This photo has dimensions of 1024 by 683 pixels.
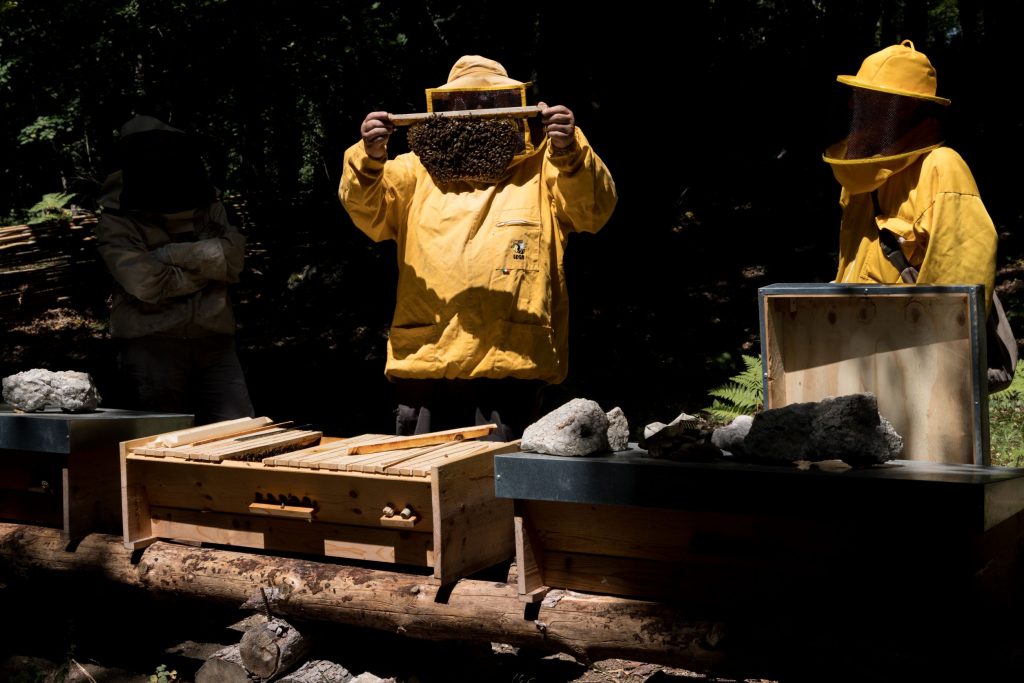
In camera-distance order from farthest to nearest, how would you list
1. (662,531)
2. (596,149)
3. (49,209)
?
(49,209) < (596,149) < (662,531)

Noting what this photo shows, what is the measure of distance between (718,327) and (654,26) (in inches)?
115

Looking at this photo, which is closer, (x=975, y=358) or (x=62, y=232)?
(x=975, y=358)

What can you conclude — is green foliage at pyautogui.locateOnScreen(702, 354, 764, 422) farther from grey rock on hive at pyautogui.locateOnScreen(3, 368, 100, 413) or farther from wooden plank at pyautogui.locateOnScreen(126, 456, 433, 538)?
grey rock on hive at pyautogui.locateOnScreen(3, 368, 100, 413)

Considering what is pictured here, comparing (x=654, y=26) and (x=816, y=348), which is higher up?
(x=654, y=26)

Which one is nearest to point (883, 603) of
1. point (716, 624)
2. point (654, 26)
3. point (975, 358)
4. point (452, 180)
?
point (716, 624)

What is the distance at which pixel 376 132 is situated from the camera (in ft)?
11.8

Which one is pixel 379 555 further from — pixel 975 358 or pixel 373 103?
pixel 373 103

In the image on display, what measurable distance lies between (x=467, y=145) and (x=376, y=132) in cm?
36

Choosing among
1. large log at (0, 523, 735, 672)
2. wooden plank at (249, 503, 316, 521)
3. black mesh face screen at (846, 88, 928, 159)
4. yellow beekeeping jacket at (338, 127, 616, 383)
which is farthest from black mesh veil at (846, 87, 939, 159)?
wooden plank at (249, 503, 316, 521)

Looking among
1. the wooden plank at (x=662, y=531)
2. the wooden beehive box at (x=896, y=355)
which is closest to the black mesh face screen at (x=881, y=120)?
the wooden beehive box at (x=896, y=355)

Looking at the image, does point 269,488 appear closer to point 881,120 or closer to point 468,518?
point 468,518

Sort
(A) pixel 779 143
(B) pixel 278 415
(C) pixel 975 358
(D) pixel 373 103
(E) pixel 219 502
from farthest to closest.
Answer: (A) pixel 779 143 → (D) pixel 373 103 → (B) pixel 278 415 → (E) pixel 219 502 → (C) pixel 975 358

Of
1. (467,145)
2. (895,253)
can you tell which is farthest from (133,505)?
(895,253)

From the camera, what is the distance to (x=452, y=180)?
3.82 m
